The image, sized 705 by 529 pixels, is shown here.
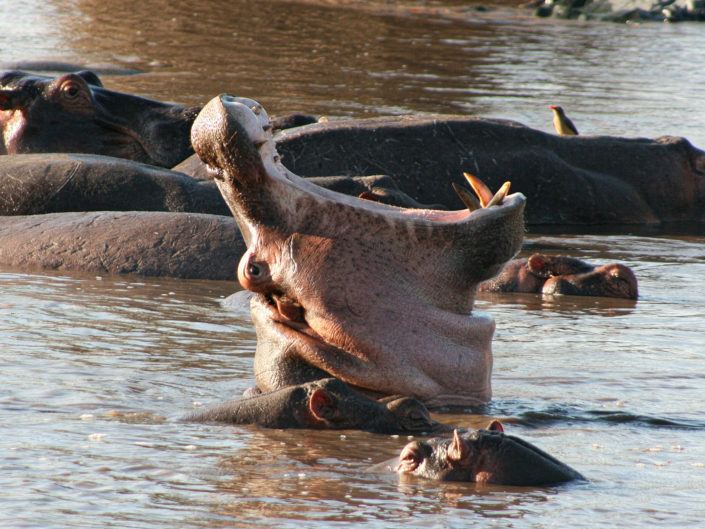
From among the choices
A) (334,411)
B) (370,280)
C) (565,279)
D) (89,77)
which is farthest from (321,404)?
(89,77)

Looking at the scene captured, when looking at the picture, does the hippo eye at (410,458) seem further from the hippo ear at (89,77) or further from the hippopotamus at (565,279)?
the hippo ear at (89,77)

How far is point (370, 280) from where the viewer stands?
4.45 metres

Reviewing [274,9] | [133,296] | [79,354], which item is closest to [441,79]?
[274,9]

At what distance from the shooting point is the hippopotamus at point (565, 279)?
7.57m

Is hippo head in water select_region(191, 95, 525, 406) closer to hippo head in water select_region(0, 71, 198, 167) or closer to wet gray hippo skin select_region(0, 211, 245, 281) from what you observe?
wet gray hippo skin select_region(0, 211, 245, 281)

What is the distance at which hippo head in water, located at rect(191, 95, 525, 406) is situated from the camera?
4.41 m

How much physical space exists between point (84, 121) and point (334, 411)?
6.23m

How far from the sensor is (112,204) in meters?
8.36

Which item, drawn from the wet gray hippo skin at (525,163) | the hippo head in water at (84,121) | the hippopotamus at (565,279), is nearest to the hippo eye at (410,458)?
the hippopotamus at (565,279)

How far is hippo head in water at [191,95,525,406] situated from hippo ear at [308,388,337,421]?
232mm

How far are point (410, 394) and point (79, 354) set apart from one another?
1.54m

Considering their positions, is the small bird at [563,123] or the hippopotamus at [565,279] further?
the small bird at [563,123]

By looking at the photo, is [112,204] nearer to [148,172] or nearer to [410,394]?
[148,172]

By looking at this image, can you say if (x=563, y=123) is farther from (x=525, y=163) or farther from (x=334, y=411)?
(x=334, y=411)
